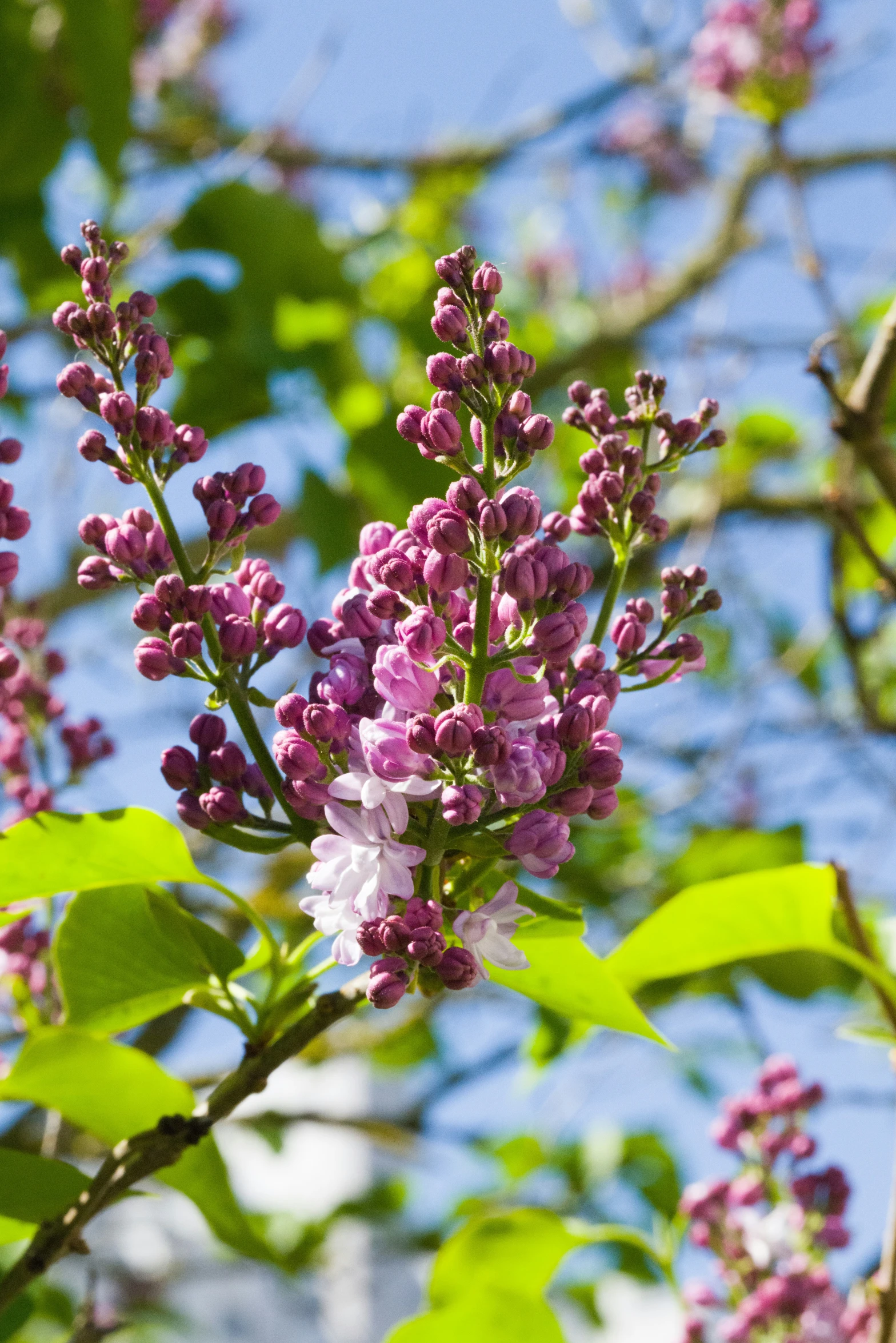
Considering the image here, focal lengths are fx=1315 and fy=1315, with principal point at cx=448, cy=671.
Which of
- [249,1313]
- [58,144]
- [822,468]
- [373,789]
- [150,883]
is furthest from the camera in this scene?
[249,1313]

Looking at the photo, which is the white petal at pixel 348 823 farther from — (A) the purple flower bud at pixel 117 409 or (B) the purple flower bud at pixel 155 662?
(A) the purple flower bud at pixel 117 409

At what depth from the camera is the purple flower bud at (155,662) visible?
735mm

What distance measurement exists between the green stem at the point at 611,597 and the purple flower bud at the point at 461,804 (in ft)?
0.58

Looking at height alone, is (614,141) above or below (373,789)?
above

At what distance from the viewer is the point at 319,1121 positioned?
1862 mm

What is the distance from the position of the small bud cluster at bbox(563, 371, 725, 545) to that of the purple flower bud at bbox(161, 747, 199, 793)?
28 cm

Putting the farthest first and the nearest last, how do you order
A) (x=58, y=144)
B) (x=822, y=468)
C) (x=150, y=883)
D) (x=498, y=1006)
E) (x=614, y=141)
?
(x=614, y=141)
(x=822, y=468)
(x=498, y=1006)
(x=58, y=144)
(x=150, y=883)

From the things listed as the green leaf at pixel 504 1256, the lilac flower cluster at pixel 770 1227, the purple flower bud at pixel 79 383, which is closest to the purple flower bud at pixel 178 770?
the purple flower bud at pixel 79 383

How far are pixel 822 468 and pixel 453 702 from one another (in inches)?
119

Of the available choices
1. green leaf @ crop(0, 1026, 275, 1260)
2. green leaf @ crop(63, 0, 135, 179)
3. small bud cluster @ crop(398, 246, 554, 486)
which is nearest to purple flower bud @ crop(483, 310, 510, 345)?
small bud cluster @ crop(398, 246, 554, 486)

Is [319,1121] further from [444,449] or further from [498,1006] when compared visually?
[444,449]

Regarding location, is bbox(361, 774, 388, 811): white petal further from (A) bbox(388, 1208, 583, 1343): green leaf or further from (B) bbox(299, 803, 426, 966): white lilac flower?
(A) bbox(388, 1208, 583, 1343): green leaf

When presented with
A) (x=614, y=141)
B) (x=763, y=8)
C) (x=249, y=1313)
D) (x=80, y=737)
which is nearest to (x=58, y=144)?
(x=763, y=8)

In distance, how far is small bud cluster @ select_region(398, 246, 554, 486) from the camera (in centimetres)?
68
